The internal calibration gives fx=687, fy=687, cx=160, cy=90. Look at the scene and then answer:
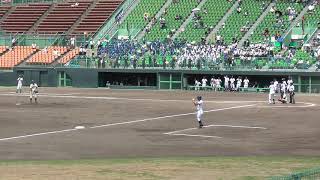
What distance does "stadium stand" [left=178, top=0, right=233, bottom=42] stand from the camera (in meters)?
70.3

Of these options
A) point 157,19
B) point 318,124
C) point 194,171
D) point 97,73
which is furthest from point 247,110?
point 157,19

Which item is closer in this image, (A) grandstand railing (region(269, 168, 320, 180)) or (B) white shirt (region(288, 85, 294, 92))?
(A) grandstand railing (region(269, 168, 320, 180))

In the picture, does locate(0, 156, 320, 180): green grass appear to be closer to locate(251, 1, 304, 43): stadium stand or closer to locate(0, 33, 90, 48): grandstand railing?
locate(251, 1, 304, 43): stadium stand

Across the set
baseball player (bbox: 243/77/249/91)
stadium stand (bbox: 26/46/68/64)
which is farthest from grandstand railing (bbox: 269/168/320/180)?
stadium stand (bbox: 26/46/68/64)

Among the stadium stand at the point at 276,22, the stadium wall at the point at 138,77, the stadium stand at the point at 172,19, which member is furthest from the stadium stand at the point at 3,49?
the stadium stand at the point at 276,22

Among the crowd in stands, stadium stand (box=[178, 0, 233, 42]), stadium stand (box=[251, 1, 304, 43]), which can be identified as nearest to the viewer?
the crowd in stands

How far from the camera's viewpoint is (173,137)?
96.0 ft

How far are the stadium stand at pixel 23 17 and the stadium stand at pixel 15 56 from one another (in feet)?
17.3

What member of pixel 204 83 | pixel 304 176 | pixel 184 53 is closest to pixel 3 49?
pixel 184 53

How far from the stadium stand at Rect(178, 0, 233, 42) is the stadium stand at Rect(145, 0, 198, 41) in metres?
1.47

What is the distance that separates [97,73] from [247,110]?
95.3ft

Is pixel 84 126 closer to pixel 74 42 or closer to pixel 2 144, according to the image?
pixel 2 144

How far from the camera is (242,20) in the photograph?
228ft

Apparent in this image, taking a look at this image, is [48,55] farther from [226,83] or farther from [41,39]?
[226,83]
